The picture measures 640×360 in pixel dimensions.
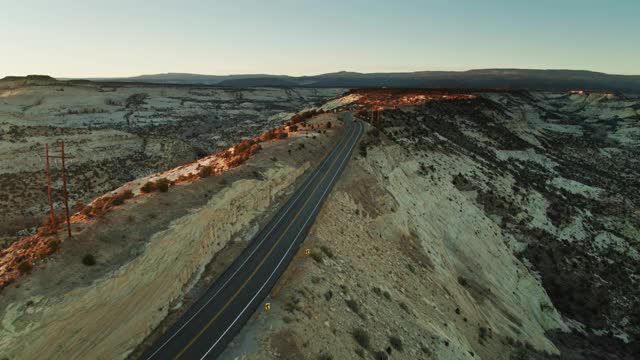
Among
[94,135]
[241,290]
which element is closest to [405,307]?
[241,290]

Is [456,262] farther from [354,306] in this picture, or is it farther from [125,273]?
[125,273]

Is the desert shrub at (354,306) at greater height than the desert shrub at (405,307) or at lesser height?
greater

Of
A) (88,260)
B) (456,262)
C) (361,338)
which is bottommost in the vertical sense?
(456,262)

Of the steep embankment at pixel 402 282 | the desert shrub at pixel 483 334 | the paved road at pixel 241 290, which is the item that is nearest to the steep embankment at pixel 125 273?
the paved road at pixel 241 290

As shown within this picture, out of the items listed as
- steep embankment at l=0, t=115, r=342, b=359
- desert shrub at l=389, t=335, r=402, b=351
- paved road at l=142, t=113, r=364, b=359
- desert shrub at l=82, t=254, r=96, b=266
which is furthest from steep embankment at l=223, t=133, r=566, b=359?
desert shrub at l=82, t=254, r=96, b=266

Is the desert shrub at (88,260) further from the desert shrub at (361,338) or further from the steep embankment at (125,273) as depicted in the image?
the desert shrub at (361,338)

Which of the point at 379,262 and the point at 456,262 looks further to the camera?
the point at 456,262

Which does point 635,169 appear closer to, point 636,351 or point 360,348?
point 636,351
